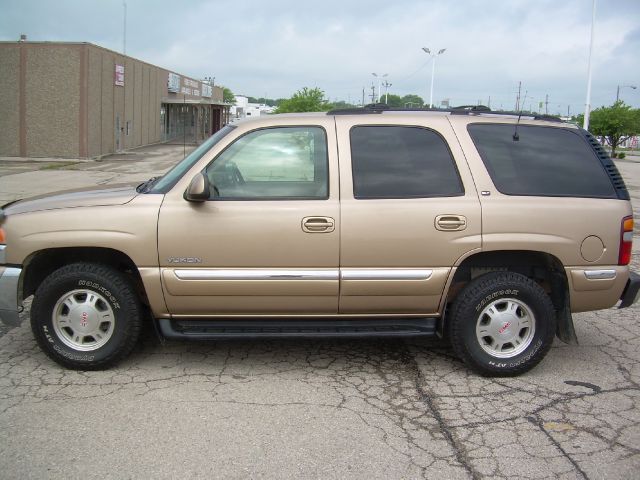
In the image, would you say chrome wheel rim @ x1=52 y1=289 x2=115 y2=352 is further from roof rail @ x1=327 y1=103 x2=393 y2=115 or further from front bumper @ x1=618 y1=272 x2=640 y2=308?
front bumper @ x1=618 y1=272 x2=640 y2=308

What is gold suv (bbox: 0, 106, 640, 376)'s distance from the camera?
4.35 m

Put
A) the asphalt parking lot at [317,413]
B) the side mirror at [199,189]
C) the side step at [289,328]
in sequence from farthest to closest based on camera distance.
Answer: the side step at [289,328] < the side mirror at [199,189] < the asphalt parking lot at [317,413]

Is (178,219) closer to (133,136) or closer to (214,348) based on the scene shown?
(214,348)

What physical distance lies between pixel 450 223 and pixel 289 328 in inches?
53.2

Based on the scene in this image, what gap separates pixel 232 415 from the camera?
154 inches

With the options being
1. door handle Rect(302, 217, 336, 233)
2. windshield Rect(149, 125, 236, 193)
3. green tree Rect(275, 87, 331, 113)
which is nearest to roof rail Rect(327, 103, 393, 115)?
windshield Rect(149, 125, 236, 193)

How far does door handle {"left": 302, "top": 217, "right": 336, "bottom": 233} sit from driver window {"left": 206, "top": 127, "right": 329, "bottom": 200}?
6.9 inches

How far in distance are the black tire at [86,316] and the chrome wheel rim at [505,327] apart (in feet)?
8.14

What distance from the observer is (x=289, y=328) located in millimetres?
4504

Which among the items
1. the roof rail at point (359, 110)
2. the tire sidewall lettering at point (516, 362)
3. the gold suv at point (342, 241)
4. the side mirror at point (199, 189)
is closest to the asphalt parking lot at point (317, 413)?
the tire sidewall lettering at point (516, 362)

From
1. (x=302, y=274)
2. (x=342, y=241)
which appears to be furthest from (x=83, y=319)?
(x=342, y=241)

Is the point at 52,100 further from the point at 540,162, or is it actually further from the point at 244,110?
the point at 244,110

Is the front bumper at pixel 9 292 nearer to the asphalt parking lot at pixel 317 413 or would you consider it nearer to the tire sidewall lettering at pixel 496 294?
the asphalt parking lot at pixel 317 413

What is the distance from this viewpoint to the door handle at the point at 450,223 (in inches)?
173
